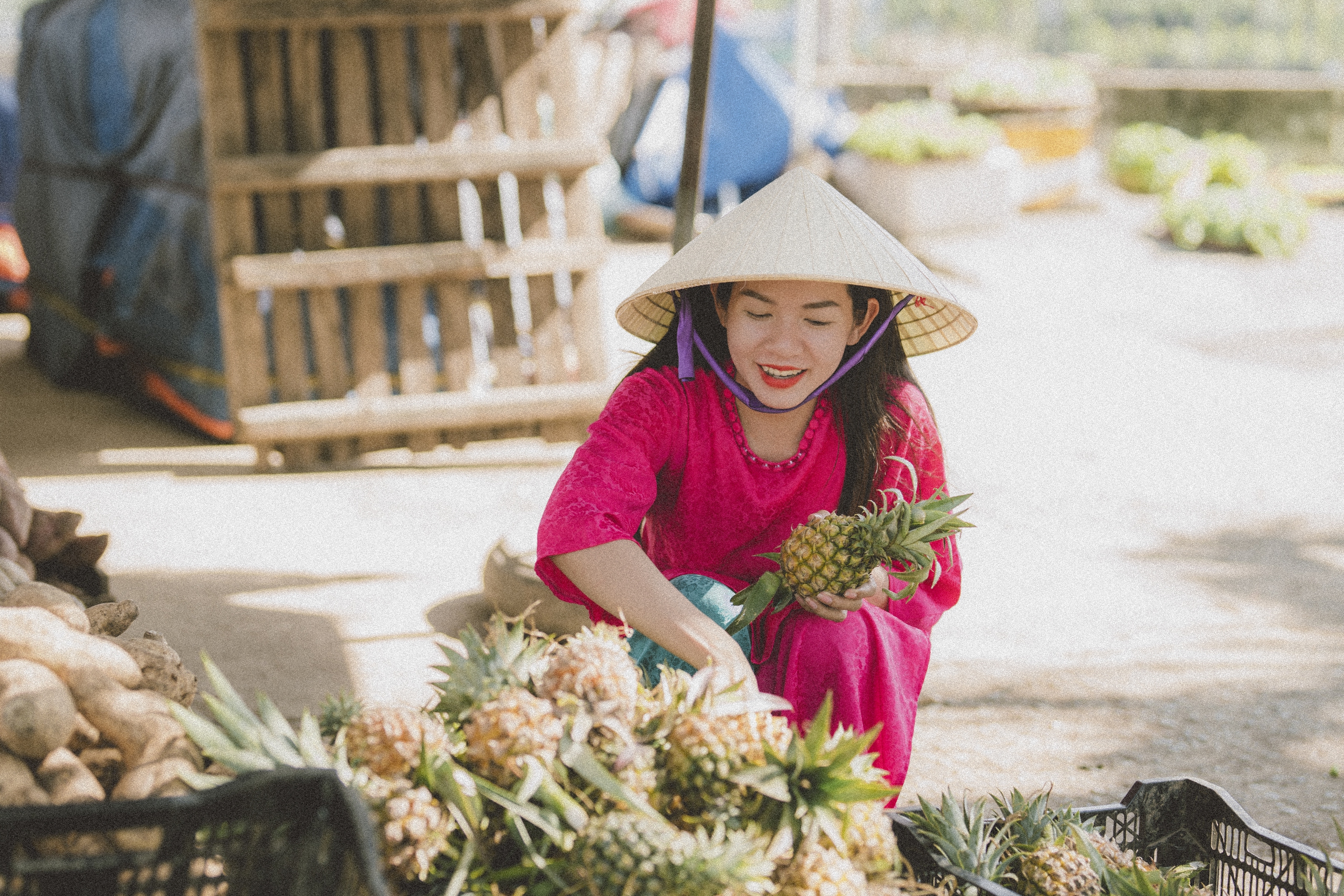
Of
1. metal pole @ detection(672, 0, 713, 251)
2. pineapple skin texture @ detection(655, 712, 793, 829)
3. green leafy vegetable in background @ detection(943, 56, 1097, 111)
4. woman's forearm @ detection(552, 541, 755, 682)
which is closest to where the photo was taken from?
pineapple skin texture @ detection(655, 712, 793, 829)

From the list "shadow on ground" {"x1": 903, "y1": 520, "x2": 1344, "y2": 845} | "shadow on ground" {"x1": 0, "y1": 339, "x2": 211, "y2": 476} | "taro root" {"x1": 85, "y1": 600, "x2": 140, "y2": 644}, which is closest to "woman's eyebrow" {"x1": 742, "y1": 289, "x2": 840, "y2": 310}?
"taro root" {"x1": 85, "y1": 600, "x2": 140, "y2": 644}

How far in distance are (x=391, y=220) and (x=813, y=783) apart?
14.9 ft

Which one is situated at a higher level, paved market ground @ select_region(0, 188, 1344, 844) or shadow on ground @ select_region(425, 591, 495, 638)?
shadow on ground @ select_region(425, 591, 495, 638)

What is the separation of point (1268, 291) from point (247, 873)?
9956 millimetres

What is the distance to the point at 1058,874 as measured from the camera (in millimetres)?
2062

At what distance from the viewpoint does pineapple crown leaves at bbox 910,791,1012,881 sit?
206 cm

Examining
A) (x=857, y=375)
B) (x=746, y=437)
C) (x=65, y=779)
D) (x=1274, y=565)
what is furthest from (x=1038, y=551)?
(x=65, y=779)

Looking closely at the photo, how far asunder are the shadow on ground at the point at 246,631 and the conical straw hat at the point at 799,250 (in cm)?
176

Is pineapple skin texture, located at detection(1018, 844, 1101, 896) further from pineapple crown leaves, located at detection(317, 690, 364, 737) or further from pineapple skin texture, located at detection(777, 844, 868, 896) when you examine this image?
pineapple crown leaves, located at detection(317, 690, 364, 737)

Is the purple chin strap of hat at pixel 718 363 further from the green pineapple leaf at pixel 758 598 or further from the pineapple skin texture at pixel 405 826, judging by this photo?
the pineapple skin texture at pixel 405 826

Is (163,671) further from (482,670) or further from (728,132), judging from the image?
(728,132)

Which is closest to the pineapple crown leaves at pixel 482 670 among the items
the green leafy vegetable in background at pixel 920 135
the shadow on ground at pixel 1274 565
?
the shadow on ground at pixel 1274 565

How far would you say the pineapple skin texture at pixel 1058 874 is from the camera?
2049 mm

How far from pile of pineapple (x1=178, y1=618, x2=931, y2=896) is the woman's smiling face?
2.54 feet
